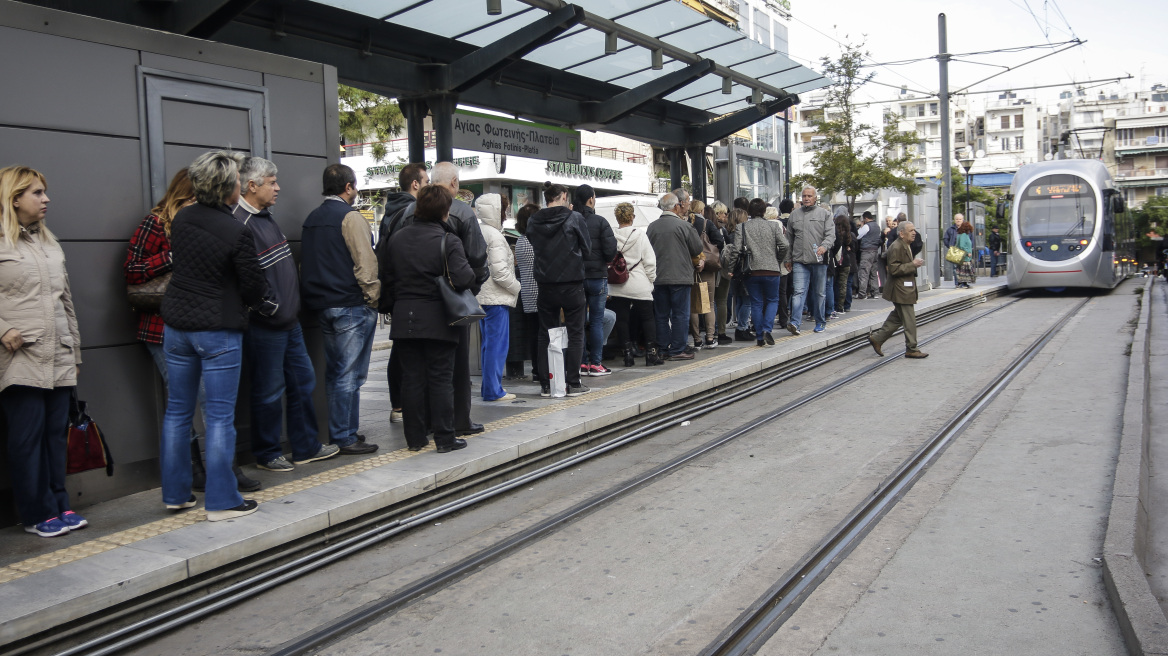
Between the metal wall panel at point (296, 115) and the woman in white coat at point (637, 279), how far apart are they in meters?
4.43

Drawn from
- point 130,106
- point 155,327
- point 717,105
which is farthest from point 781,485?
point 717,105

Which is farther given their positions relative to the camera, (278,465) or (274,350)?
(278,465)

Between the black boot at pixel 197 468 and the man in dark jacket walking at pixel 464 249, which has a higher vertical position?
the man in dark jacket walking at pixel 464 249

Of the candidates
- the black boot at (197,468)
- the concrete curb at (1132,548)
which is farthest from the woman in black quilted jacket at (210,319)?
the concrete curb at (1132,548)

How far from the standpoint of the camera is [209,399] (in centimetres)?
497

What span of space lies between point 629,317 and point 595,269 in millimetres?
1852

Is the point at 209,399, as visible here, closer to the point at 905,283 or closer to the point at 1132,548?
the point at 1132,548

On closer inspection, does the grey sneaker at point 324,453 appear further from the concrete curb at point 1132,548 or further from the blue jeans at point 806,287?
the blue jeans at point 806,287

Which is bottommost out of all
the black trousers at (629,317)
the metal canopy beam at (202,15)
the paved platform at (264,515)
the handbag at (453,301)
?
the paved platform at (264,515)

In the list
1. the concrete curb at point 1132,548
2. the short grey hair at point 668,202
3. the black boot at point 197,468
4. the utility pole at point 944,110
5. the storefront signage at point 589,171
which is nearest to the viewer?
the concrete curb at point 1132,548

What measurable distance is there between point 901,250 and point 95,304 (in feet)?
30.4

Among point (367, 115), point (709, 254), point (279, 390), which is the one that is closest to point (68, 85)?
point (279, 390)

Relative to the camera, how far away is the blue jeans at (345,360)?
6.49 m

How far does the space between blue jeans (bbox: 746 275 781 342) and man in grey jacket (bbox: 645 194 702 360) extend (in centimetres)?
139
